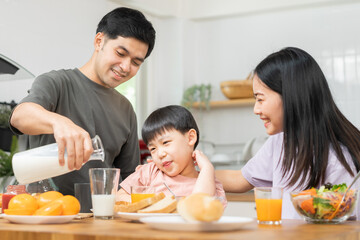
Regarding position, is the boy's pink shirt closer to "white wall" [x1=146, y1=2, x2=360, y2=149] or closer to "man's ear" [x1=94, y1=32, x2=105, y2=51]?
"man's ear" [x1=94, y1=32, x2=105, y2=51]

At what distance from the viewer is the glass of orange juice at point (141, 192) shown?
4.87ft

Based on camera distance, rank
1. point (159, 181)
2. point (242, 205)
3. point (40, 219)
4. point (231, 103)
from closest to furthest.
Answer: point (40, 219) < point (159, 181) < point (242, 205) < point (231, 103)

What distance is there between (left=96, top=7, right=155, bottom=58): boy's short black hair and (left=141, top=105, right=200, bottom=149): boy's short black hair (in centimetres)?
32

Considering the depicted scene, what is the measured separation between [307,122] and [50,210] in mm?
865

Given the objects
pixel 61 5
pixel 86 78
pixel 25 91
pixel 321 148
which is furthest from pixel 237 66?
pixel 321 148

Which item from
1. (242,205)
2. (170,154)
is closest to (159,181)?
(170,154)

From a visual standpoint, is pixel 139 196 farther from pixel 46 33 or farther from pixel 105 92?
pixel 46 33

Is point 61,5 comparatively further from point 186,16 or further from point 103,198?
point 103,198

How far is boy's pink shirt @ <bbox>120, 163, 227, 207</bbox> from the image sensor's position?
6.29 feet

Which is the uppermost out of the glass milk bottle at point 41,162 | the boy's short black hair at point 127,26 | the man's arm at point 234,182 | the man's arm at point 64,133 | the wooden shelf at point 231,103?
the boy's short black hair at point 127,26

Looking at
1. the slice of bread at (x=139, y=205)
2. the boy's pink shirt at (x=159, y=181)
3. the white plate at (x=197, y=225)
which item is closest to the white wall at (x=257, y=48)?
→ the boy's pink shirt at (x=159, y=181)

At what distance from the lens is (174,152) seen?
1967 millimetres

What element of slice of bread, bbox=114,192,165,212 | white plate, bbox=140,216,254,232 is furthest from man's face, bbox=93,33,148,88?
white plate, bbox=140,216,254,232

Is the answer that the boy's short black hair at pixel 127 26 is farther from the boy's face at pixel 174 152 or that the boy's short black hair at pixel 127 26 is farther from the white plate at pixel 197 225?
the white plate at pixel 197 225
